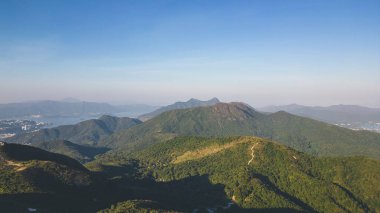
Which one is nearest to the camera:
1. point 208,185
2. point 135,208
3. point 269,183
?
point 135,208

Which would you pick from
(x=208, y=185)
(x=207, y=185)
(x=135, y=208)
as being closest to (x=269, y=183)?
(x=208, y=185)

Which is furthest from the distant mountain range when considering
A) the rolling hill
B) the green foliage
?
the green foliage

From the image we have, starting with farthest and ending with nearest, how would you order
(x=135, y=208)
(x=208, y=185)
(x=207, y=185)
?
(x=207, y=185) → (x=208, y=185) → (x=135, y=208)

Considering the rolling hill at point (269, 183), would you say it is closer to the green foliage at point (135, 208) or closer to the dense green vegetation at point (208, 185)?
the dense green vegetation at point (208, 185)

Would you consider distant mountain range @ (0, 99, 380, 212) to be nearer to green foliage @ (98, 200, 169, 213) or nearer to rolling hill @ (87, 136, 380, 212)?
rolling hill @ (87, 136, 380, 212)

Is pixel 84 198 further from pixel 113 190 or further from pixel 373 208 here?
pixel 373 208

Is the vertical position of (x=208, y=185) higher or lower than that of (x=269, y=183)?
lower

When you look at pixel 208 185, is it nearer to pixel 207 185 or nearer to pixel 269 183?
pixel 207 185

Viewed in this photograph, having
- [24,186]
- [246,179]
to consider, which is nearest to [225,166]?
[246,179]

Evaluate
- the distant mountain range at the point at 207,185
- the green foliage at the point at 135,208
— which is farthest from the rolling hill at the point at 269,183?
the green foliage at the point at 135,208
